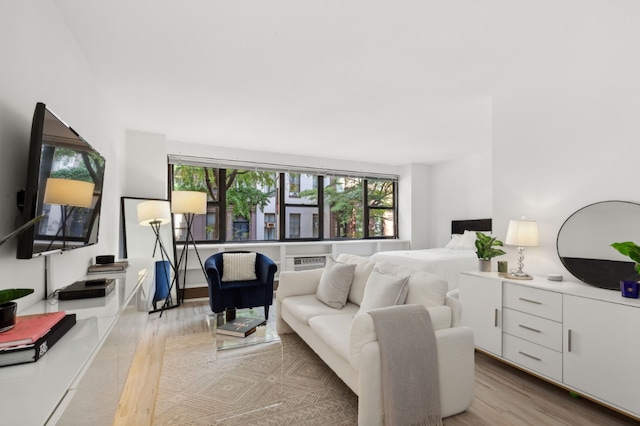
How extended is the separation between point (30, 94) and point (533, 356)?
3.62m

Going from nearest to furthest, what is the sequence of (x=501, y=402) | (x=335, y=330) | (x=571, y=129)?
(x=501, y=402)
(x=335, y=330)
(x=571, y=129)

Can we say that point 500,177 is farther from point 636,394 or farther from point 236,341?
point 236,341

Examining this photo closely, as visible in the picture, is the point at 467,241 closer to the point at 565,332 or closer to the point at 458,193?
the point at 458,193

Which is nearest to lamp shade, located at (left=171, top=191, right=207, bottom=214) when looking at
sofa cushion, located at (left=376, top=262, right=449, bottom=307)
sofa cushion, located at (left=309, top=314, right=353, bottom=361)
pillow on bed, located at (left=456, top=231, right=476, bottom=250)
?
sofa cushion, located at (left=309, top=314, right=353, bottom=361)

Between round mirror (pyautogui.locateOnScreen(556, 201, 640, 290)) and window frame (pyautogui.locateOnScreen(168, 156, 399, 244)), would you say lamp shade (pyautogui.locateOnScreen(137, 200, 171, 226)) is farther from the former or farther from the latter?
round mirror (pyautogui.locateOnScreen(556, 201, 640, 290))

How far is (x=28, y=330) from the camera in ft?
3.56

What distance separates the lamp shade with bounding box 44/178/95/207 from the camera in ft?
5.03

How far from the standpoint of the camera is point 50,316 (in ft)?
4.10

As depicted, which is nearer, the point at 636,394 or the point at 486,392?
the point at 636,394

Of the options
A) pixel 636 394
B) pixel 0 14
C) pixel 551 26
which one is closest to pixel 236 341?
pixel 0 14

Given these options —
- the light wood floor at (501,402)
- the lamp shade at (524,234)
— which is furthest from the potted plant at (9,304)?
the lamp shade at (524,234)

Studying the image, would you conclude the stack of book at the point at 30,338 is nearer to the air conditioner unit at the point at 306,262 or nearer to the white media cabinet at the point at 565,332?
the white media cabinet at the point at 565,332

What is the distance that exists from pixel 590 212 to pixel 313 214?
4.44m

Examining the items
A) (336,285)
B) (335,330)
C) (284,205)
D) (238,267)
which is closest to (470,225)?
(284,205)
